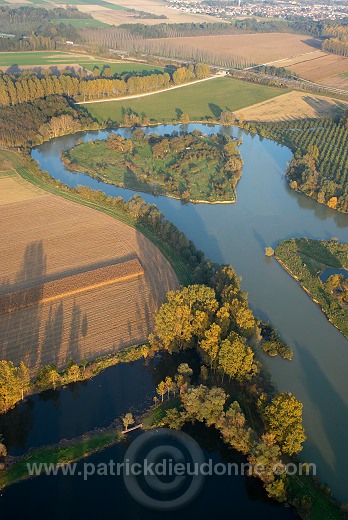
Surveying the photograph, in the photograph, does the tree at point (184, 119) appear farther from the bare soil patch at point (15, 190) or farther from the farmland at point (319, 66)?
the farmland at point (319, 66)

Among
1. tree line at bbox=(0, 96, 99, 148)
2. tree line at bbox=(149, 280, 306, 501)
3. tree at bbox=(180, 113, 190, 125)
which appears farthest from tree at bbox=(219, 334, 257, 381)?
tree at bbox=(180, 113, 190, 125)

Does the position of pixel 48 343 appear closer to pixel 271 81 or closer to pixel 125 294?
pixel 125 294

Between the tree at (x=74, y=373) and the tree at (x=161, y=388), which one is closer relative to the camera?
the tree at (x=161, y=388)

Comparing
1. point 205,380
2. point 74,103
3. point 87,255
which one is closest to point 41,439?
point 205,380

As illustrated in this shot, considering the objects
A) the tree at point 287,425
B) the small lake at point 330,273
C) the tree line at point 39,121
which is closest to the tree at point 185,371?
A: the tree at point 287,425

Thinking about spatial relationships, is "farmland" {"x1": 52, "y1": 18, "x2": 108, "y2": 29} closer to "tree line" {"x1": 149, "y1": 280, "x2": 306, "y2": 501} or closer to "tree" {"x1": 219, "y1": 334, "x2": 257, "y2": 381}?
"tree line" {"x1": 149, "y1": 280, "x2": 306, "y2": 501}
